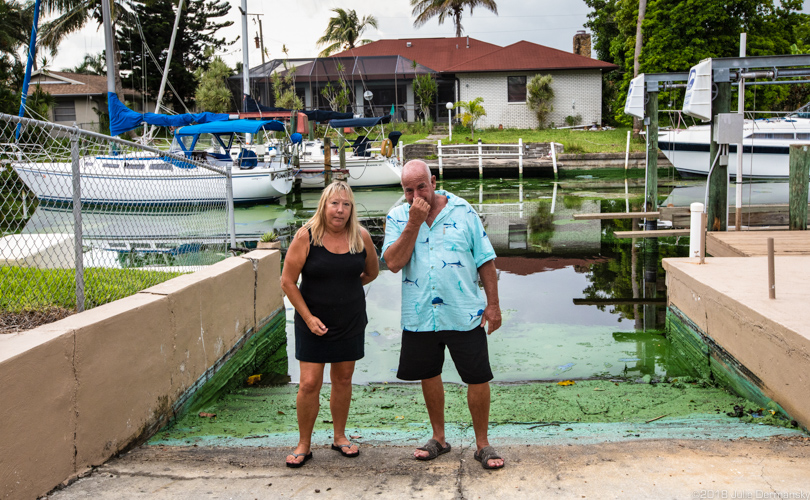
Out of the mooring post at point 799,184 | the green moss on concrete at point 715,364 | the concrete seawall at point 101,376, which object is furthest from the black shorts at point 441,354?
the mooring post at point 799,184

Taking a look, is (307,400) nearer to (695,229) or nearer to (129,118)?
(695,229)

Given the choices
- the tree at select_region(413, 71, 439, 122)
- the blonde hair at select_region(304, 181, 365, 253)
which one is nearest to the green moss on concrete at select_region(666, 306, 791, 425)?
the blonde hair at select_region(304, 181, 365, 253)

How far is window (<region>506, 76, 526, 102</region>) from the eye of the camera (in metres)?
37.8

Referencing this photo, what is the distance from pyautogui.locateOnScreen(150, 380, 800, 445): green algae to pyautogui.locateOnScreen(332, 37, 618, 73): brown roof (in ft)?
110

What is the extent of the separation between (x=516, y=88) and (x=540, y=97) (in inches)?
72.1

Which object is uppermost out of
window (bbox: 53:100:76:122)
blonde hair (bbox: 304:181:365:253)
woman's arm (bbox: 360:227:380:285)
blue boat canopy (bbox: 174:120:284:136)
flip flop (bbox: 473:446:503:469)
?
window (bbox: 53:100:76:122)

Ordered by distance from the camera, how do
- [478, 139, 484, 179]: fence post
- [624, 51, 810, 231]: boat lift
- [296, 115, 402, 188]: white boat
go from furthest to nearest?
[478, 139, 484, 179]: fence post → [296, 115, 402, 188]: white boat → [624, 51, 810, 231]: boat lift

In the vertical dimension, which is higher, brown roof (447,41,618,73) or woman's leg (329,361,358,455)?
brown roof (447,41,618,73)

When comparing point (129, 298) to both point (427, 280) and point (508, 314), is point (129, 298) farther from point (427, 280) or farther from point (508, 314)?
point (508, 314)

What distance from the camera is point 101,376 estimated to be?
3713mm

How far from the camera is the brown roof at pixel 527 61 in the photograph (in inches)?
1462

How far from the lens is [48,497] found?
3.18m

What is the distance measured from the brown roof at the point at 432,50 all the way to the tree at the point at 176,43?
10880 mm

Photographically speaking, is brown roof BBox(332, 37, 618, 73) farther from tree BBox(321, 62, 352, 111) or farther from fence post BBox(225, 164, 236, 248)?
fence post BBox(225, 164, 236, 248)
